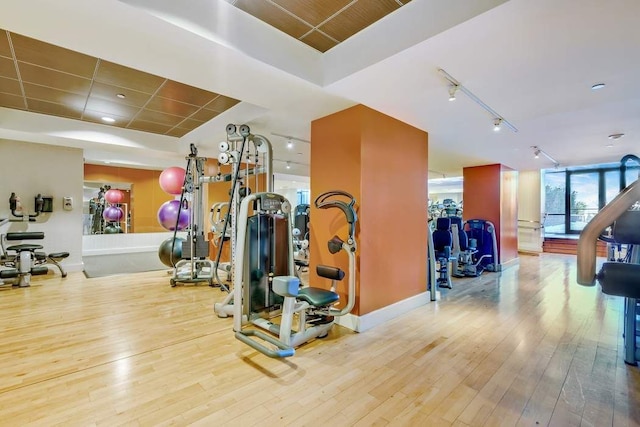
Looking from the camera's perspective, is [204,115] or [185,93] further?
[204,115]

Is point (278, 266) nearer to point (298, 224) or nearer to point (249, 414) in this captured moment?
point (249, 414)

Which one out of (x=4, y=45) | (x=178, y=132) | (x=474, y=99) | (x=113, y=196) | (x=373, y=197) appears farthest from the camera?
(x=113, y=196)

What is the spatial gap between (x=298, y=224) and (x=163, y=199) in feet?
16.7

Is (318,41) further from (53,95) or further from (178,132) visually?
(178,132)

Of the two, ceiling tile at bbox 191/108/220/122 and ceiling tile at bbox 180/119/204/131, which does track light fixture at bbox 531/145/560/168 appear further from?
ceiling tile at bbox 180/119/204/131

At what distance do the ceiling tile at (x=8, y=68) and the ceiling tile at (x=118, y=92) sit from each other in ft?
2.41

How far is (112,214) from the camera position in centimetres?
831

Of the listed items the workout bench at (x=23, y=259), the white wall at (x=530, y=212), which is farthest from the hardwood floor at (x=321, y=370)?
the white wall at (x=530, y=212)

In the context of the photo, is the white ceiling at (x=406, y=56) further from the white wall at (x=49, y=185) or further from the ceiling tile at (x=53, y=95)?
the white wall at (x=49, y=185)

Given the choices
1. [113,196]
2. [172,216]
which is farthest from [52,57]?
[113,196]

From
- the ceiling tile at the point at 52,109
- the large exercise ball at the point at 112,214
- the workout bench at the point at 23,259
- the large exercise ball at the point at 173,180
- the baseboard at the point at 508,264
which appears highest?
the ceiling tile at the point at 52,109

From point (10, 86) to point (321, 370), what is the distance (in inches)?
208

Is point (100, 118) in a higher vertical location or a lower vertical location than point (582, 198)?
higher

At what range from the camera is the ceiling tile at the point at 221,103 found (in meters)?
4.21
